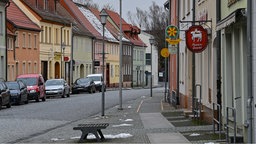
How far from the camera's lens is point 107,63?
103 metres

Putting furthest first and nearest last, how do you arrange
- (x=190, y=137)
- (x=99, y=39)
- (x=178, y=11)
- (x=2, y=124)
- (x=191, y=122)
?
(x=99, y=39), (x=178, y=11), (x=2, y=124), (x=191, y=122), (x=190, y=137)

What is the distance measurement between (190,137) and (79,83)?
5223 cm

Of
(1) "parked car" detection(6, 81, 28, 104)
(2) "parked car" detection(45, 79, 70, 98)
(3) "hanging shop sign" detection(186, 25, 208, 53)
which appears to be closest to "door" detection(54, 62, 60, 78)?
(2) "parked car" detection(45, 79, 70, 98)

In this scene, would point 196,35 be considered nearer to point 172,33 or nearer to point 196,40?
point 196,40

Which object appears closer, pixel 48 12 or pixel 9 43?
pixel 9 43

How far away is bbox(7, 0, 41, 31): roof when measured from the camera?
64.9m

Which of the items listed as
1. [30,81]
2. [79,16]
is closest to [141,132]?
[30,81]

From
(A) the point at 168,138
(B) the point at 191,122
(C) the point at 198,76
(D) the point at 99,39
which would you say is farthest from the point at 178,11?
(D) the point at 99,39

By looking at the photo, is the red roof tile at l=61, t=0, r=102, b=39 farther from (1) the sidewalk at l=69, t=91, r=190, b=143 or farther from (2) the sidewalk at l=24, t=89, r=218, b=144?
(2) the sidewalk at l=24, t=89, r=218, b=144

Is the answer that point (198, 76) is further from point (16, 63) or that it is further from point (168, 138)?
point (16, 63)

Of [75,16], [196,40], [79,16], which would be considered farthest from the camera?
[79,16]

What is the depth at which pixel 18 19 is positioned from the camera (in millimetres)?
66812

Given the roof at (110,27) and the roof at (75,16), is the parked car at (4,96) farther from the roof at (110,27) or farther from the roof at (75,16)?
the roof at (110,27)

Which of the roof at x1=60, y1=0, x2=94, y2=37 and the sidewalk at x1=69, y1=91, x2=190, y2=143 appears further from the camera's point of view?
the roof at x1=60, y1=0, x2=94, y2=37
